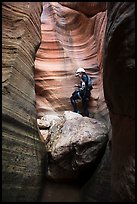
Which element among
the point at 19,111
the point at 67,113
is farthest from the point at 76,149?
the point at 19,111

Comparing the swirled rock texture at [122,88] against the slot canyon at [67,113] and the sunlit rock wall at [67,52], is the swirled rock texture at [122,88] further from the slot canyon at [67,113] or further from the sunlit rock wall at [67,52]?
the sunlit rock wall at [67,52]

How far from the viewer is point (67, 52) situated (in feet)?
39.1

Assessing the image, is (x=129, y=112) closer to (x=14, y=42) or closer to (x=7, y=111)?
(x=7, y=111)

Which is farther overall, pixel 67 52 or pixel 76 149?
pixel 67 52

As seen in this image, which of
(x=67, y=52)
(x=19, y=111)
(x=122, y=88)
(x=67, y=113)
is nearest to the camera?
(x=122, y=88)

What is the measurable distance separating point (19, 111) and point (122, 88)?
240 cm

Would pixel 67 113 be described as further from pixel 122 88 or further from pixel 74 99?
pixel 122 88

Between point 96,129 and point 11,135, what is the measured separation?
263 cm

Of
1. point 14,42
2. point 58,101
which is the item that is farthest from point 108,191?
point 58,101

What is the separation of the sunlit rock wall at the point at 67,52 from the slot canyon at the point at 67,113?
1.4 inches

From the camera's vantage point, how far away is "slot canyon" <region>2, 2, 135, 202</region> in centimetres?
432

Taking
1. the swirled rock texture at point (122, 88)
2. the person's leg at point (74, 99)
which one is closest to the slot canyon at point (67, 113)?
the swirled rock texture at point (122, 88)

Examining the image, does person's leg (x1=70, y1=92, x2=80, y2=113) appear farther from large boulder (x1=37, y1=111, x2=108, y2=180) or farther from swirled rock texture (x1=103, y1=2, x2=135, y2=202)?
swirled rock texture (x1=103, y1=2, x2=135, y2=202)

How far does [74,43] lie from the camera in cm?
1227
